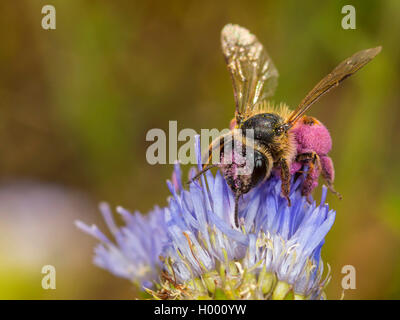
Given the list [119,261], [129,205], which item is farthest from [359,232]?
[119,261]

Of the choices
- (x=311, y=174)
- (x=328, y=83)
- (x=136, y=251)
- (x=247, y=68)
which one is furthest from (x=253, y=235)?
(x=247, y=68)

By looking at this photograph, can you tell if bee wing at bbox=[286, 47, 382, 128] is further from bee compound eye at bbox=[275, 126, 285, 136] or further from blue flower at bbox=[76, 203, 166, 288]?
blue flower at bbox=[76, 203, 166, 288]

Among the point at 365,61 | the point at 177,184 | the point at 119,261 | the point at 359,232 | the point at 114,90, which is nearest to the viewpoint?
Answer: the point at 365,61

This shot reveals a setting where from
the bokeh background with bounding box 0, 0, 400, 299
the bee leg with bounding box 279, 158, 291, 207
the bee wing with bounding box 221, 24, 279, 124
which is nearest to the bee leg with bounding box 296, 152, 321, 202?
the bee leg with bounding box 279, 158, 291, 207

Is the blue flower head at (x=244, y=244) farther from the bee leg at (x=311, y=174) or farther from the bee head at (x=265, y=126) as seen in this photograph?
the bee head at (x=265, y=126)

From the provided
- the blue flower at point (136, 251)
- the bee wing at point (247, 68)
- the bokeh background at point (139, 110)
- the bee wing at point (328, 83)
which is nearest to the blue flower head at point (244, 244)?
the bee wing at point (328, 83)

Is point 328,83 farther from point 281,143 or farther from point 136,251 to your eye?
point 136,251

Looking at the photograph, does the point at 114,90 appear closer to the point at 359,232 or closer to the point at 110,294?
the point at 110,294
